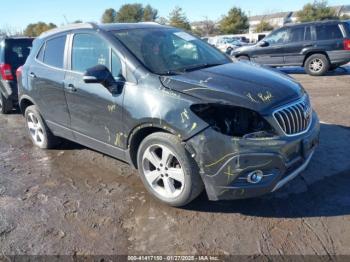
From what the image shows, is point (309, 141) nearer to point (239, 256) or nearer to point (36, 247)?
point (239, 256)

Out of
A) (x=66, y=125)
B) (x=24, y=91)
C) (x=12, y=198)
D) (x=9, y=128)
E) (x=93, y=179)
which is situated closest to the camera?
(x=12, y=198)

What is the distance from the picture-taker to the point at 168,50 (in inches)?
162

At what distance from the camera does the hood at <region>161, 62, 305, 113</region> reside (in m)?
3.15

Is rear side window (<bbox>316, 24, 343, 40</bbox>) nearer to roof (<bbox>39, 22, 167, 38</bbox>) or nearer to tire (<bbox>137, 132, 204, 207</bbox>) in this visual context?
roof (<bbox>39, 22, 167, 38</bbox>)

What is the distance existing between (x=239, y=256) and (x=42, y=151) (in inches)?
154

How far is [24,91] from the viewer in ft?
18.0

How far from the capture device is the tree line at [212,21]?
50094 millimetres

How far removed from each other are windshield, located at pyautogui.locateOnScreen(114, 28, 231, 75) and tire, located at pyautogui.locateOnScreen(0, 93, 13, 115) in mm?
4976

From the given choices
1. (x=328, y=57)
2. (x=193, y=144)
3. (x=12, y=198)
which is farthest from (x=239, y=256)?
(x=328, y=57)

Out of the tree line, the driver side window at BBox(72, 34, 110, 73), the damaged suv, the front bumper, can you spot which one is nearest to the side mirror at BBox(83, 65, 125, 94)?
the damaged suv

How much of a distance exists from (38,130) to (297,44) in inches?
373

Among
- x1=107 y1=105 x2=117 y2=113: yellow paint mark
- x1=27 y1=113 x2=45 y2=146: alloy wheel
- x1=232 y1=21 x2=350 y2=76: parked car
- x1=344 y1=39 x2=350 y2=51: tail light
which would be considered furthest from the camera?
x1=232 y1=21 x2=350 y2=76: parked car

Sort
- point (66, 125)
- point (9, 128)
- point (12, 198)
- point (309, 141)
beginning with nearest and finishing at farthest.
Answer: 1. point (309, 141)
2. point (12, 198)
3. point (66, 125)
4. point (9, 128)

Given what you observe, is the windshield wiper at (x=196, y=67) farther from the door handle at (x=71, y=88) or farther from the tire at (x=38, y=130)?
the tire at (x=38, y=130)
